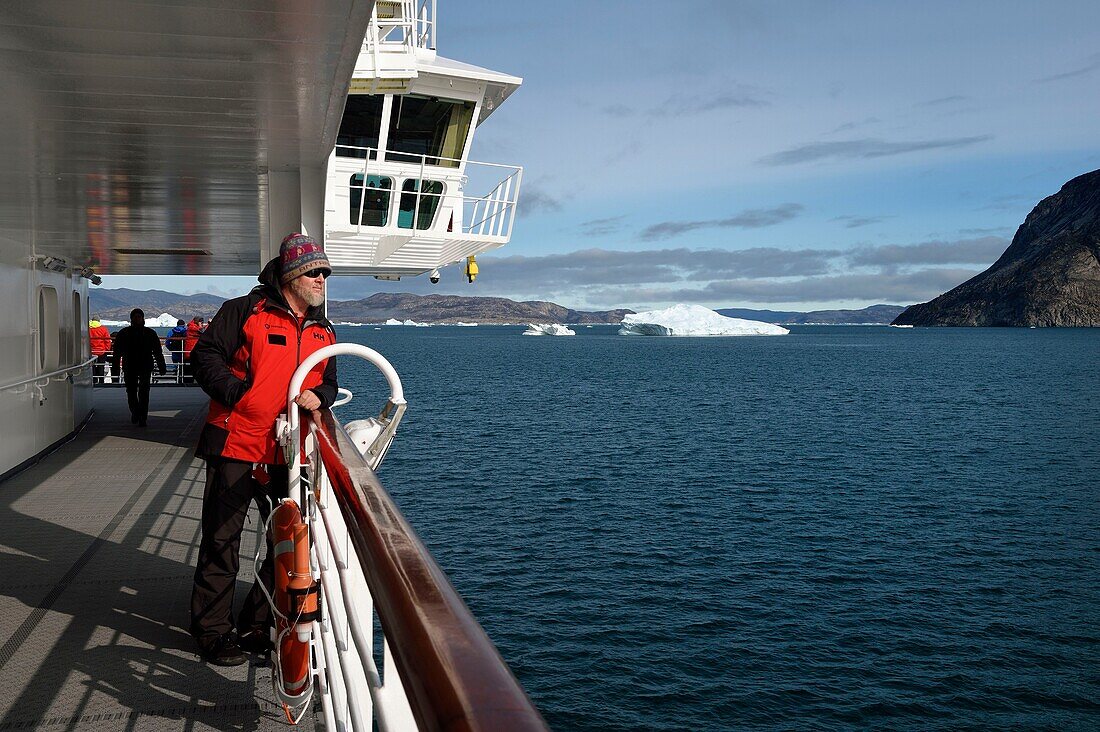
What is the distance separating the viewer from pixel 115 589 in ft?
14.9

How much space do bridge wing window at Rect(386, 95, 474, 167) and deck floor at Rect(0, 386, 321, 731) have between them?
788 cm

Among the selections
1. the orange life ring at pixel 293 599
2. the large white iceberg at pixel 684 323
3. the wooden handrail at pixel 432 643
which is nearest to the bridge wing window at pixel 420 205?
the orange life ring at pixel 293 599

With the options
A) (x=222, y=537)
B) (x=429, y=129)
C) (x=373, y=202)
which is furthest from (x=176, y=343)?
(x=222, y=537)

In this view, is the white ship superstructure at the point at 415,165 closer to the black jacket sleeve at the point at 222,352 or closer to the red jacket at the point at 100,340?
the red jacket at the point at 100,340

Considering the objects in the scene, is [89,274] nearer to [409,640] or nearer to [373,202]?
[373,202]

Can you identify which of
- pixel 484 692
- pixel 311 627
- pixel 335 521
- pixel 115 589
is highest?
pixel 484 692

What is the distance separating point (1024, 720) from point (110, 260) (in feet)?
45.0

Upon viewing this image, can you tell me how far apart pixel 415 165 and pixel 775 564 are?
9057mm

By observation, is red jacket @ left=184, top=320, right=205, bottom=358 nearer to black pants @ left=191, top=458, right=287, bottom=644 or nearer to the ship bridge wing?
the ship bridge wing

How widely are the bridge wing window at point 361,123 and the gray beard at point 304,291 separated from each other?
11201 millimetres

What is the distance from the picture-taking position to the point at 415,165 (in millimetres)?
14547

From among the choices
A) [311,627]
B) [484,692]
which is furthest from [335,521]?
[484,692]

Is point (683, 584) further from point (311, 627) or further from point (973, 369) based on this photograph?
point (973, 369)

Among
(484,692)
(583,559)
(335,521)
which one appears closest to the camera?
(484,692)
